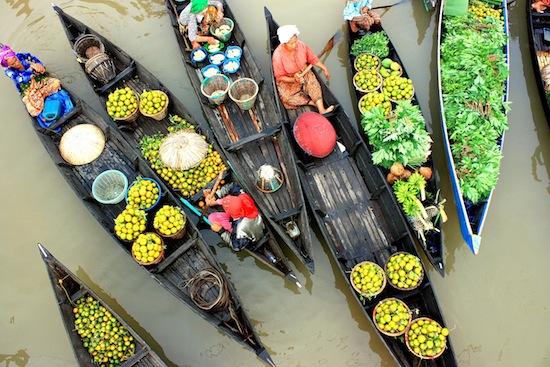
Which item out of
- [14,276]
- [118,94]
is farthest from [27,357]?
[118,94]

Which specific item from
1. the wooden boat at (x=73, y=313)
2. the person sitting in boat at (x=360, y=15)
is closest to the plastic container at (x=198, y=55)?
the person sitting in boat at (x=360, y=15)

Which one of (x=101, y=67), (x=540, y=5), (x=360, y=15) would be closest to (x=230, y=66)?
(x=101, y=67)

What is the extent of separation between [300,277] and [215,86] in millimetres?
3949

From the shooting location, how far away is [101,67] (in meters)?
7.06

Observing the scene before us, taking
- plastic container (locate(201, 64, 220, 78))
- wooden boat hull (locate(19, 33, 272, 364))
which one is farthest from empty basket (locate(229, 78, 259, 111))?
wooden boat hull (locate(19, 33, 272, 364))

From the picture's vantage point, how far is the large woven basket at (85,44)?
24.0ft

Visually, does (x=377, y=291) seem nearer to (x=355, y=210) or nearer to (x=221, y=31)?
(x=355, y=210)

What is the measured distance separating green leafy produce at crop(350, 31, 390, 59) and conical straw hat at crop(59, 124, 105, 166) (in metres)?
5.26

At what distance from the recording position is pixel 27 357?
20.8 feet

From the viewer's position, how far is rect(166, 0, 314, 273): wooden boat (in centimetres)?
588

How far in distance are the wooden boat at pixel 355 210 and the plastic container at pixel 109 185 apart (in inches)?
123

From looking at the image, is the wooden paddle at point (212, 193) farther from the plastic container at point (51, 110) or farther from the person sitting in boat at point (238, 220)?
the plastic container at point (51, 110)

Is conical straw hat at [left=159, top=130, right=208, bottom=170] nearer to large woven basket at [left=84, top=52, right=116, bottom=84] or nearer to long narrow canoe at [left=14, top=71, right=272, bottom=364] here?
long narrow canoe at [left=14, top=71, right=272, bottom=364]

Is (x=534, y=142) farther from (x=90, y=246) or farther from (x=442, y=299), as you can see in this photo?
(x=90, y=246)
